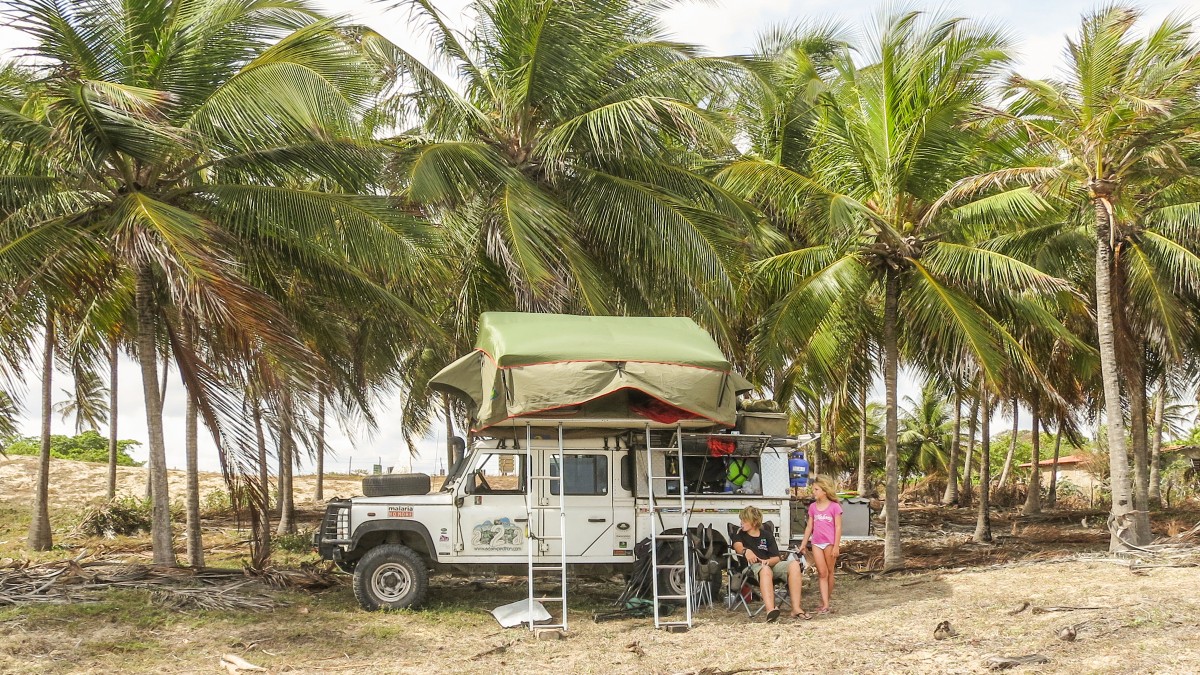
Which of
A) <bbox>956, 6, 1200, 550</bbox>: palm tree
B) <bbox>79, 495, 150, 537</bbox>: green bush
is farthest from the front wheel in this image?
<bbox>79, 495, 150, 537</bbox>: green bush

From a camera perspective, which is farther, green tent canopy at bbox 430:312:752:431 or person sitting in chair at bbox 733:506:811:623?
person sitting in chair at bbox 733:506:811:623

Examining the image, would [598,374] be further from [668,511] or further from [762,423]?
[762,423]

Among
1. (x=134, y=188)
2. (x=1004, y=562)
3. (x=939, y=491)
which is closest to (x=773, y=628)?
(x=1004, y=562)

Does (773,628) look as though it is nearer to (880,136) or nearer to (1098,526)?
(880,136)

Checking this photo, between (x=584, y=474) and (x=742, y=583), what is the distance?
207cm

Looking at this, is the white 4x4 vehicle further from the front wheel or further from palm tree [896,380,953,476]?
palm tree [896,380,953,476]

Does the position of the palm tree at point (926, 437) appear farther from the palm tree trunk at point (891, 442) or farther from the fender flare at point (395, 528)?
the fender flare at point (395, 528)

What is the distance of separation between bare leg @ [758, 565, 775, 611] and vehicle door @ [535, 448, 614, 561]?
1.72m

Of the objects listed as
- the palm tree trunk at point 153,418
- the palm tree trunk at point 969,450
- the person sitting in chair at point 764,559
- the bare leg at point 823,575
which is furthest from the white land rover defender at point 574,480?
the palm tree trunk at point 969,450

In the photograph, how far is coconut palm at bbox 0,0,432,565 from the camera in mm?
11133

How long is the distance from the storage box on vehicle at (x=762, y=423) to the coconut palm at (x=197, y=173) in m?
4.69

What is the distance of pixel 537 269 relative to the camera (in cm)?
1407

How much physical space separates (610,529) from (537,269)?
13.6ft

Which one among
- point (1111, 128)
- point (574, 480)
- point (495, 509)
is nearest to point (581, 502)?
point (574, 480)
